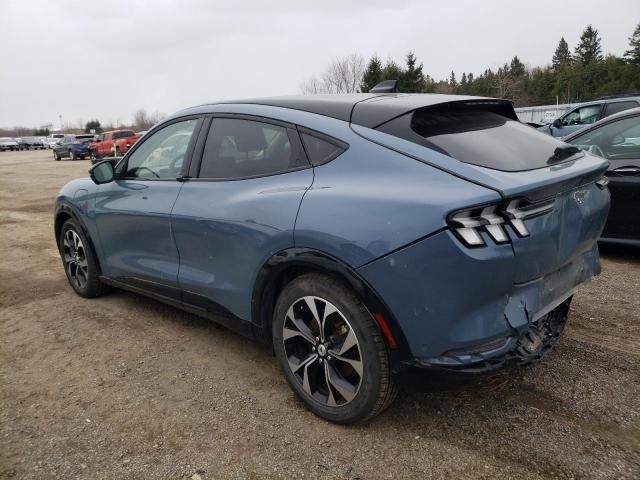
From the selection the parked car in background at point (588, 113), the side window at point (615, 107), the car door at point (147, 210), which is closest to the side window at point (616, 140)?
the car door at point (147, 210)

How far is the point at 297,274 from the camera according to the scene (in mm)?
2732

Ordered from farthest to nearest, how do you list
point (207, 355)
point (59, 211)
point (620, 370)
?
point (59, 211) → point (207, 355) → point (620, 370)

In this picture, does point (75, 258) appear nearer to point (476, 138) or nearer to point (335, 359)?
point (335, 359)

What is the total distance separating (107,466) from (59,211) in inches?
122

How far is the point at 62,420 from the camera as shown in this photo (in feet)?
9.29

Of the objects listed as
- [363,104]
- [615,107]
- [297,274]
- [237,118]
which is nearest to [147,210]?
[237,118]

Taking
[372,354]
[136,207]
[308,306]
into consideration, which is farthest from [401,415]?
[136,207]

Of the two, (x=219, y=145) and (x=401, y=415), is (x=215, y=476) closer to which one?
(x=401, y=415)

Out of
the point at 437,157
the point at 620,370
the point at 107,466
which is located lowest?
the point at 620,370

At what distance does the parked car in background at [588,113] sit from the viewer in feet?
36.4

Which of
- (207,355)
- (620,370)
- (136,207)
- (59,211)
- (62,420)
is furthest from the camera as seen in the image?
(59,211)

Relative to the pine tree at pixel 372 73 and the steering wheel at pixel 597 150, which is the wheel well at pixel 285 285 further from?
the pine tree at pixel 372 73

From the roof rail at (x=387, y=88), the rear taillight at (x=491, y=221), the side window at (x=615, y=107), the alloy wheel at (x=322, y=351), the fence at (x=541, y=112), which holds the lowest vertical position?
the fence at (x=541, y=112)

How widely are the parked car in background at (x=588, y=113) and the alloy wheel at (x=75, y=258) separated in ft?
34.8
